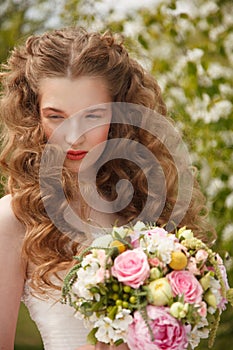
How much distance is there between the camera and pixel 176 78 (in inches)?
280

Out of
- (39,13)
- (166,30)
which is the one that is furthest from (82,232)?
(39,13)

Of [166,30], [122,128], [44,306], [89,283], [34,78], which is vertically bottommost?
[44,306]

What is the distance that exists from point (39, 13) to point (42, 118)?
569cm

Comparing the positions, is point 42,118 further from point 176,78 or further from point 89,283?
point 176,78

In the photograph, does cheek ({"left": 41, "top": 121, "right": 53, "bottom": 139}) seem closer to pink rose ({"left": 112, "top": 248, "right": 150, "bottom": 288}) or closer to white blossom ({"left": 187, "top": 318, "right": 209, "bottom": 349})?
pink rose ({"left": 112, "top": 248, "right": 150, "bottom": 288})

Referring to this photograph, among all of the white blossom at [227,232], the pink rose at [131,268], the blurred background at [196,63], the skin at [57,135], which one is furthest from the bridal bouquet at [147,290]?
the white blossom at [227,232]

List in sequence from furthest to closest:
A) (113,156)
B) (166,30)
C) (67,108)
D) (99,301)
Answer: (166,30)
(113,156)
(67,108)
(99,301)

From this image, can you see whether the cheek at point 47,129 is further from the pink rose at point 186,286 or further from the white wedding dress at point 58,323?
the pink rose at point 186,286

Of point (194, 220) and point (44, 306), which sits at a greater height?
point (194, 220)

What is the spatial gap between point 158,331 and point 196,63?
170 inches

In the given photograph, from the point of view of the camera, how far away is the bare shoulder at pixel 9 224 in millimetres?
3291

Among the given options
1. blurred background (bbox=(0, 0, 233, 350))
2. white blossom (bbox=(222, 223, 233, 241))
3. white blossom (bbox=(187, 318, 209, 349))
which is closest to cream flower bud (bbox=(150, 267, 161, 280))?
white blossom (bbox=(187, 318, 209, 349))

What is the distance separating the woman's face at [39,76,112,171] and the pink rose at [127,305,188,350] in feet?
2.82

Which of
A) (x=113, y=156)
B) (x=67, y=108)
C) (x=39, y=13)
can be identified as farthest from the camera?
(x=39, y=13)
